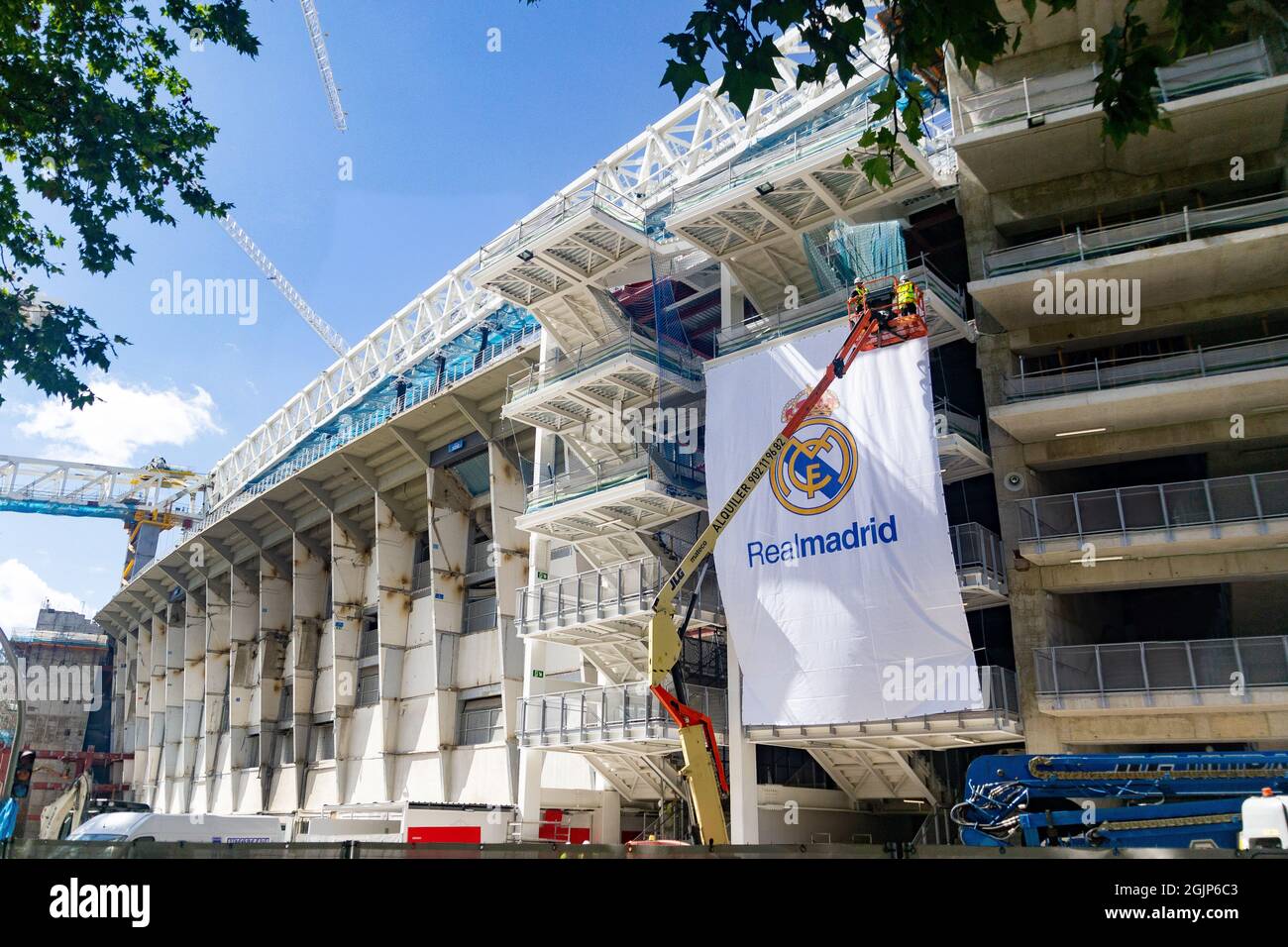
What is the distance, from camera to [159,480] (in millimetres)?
88562

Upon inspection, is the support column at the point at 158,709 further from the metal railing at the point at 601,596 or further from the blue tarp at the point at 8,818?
the blue tarp at the point at 8,818

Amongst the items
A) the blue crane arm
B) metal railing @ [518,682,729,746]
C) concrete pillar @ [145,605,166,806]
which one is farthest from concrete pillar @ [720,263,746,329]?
concrete pillar @ [145,605,166,806]

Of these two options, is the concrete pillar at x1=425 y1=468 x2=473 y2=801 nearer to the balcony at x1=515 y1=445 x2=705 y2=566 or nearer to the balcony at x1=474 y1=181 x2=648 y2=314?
the balcony at x1=515 y1=445 x2=705 y2=566

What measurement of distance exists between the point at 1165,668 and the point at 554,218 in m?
23.4

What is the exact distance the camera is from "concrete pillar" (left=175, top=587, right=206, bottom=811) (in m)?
72.8

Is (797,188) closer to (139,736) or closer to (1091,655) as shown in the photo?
(1091,655)

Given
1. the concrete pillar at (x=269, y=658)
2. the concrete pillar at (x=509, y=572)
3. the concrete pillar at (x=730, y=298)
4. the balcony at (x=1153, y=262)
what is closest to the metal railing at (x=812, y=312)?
the concrete pillar at (x=730, y=298)

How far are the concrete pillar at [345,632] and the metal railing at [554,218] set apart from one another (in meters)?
29.7

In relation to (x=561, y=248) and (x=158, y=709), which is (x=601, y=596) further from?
(x=158, y=709)

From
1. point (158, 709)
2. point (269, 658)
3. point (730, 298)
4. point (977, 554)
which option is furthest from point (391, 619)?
point (158, 709)

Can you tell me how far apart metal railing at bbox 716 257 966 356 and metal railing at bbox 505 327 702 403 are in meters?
2.07

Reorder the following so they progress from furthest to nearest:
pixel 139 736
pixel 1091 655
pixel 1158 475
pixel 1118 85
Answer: pixel 139 736 → pixel 1158 475 → pixel 1091 655 → pixel 1118 85

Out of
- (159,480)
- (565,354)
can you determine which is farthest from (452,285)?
(159,480)
